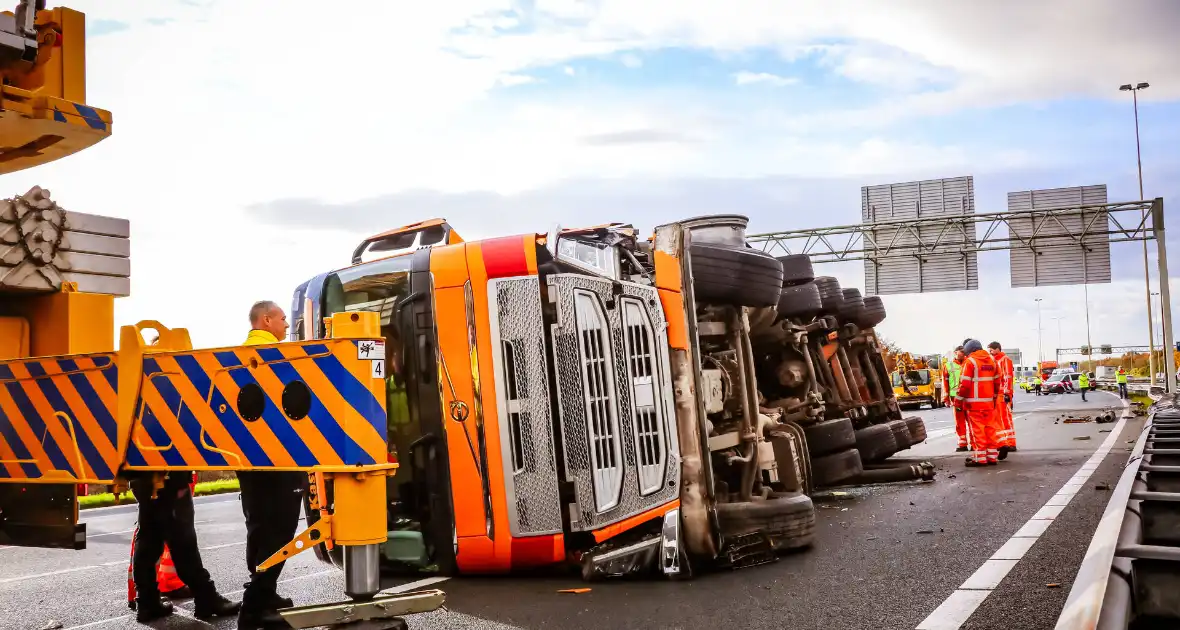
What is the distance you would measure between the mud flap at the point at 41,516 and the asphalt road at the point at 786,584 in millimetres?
842

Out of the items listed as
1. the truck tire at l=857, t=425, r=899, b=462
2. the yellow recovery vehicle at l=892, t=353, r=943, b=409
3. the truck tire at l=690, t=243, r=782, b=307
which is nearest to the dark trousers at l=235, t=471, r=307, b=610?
the truck tire at l=690, t=243, r=782, b=307

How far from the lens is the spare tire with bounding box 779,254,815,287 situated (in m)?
10.4

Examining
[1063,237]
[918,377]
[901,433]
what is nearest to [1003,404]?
[901,433]

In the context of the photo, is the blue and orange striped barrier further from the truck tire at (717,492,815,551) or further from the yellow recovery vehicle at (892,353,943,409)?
the yellow recovery vehicle at (892,353,943,409)

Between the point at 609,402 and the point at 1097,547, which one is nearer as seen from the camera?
the point at 1097,547

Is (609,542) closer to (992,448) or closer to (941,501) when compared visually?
(941,501)

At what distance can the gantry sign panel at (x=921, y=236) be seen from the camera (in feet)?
92.0

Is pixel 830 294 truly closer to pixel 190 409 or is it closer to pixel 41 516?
pixel 190 409

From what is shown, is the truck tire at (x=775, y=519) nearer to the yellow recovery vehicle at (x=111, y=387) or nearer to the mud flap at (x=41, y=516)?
the yellow recovery vehicle at (x=111, y=387)

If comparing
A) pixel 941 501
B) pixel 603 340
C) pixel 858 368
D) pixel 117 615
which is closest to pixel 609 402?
pixel 603 340

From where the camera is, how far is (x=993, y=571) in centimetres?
543

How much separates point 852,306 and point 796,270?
7.92 feet

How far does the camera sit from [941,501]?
8.91 m

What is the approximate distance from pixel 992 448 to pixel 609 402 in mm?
8867
